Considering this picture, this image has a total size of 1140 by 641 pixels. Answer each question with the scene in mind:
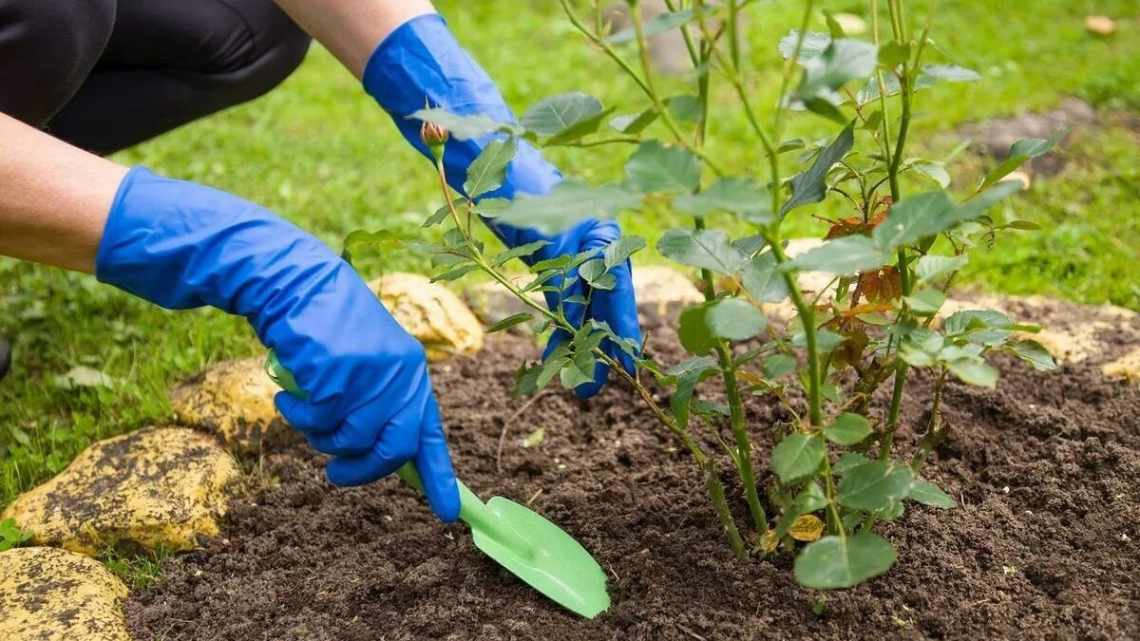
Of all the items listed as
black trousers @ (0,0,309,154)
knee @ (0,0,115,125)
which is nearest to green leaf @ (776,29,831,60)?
knee @ (0,0,115,125)

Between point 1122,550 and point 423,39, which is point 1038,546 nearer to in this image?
point 1122,550

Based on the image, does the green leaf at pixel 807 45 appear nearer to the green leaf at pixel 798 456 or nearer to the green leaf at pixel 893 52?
the green leaf at pixel 893 52

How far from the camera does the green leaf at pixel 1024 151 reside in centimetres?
117

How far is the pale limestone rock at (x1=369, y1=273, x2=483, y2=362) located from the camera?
2.00 meters

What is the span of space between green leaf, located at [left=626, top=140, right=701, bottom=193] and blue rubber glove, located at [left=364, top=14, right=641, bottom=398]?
2.15ft

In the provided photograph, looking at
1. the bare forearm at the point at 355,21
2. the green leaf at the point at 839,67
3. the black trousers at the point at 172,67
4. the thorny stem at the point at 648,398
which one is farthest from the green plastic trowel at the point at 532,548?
the black trousers at the point at 172,67

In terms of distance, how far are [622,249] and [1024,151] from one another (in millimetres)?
448

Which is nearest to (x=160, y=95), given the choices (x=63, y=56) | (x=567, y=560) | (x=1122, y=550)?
(x=63, y=56)

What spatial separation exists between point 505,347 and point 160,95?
35.7 inches

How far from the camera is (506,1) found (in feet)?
13.7

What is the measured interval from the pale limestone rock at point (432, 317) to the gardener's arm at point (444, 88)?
304 mm

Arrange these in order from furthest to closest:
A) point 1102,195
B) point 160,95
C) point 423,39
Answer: point 1102,195 < point 160,95 < point 423,39

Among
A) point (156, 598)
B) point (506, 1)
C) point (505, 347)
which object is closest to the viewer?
point (156, 598)

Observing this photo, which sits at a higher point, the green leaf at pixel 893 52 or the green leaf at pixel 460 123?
the green leaf at pixel 893 52
